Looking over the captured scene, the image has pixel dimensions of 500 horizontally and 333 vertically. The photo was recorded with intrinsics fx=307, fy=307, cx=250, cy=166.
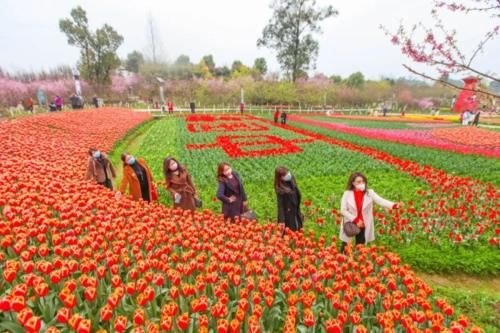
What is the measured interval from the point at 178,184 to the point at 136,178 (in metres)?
1.05

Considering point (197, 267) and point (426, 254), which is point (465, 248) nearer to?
point (426, 254)

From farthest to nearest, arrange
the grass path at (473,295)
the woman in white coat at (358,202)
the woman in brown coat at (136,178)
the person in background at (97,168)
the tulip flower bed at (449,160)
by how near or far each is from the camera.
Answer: the tulip flower bed at (449,160) < the person in background at (97,168) < the woman in brown coat at (136,178) < the woman in white coat at (358,202) < the grass path at (473,295)

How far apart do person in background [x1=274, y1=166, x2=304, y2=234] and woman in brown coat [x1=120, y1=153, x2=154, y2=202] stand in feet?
10.2

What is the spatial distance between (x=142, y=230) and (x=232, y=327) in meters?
2.32

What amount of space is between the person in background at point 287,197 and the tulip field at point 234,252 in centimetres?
54

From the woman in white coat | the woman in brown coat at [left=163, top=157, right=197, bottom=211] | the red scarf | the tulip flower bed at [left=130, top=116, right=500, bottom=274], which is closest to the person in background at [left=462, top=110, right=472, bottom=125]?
the tulip flower bed at [left=130, top=116, right=500, bottom=274]

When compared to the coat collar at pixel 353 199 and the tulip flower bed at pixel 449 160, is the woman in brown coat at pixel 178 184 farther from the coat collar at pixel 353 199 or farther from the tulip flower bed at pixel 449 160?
the tulip flower bed at pixel 449 160

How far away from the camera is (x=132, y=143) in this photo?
1830 cm

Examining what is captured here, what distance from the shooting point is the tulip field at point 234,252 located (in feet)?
8.68

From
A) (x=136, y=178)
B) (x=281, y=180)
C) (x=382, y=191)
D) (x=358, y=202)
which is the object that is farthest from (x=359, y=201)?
(x=136, y=178)

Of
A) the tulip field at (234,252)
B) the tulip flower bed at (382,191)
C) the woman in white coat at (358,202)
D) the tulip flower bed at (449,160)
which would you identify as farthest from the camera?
the tulip flower bed at (449,160)

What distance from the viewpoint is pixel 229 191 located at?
19.7 ft

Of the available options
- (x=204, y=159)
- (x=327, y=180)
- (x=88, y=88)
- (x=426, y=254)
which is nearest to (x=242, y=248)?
(x=426, y=254)

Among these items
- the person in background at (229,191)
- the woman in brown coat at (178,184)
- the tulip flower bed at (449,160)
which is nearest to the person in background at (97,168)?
the woman in brown coat at (178,184)
